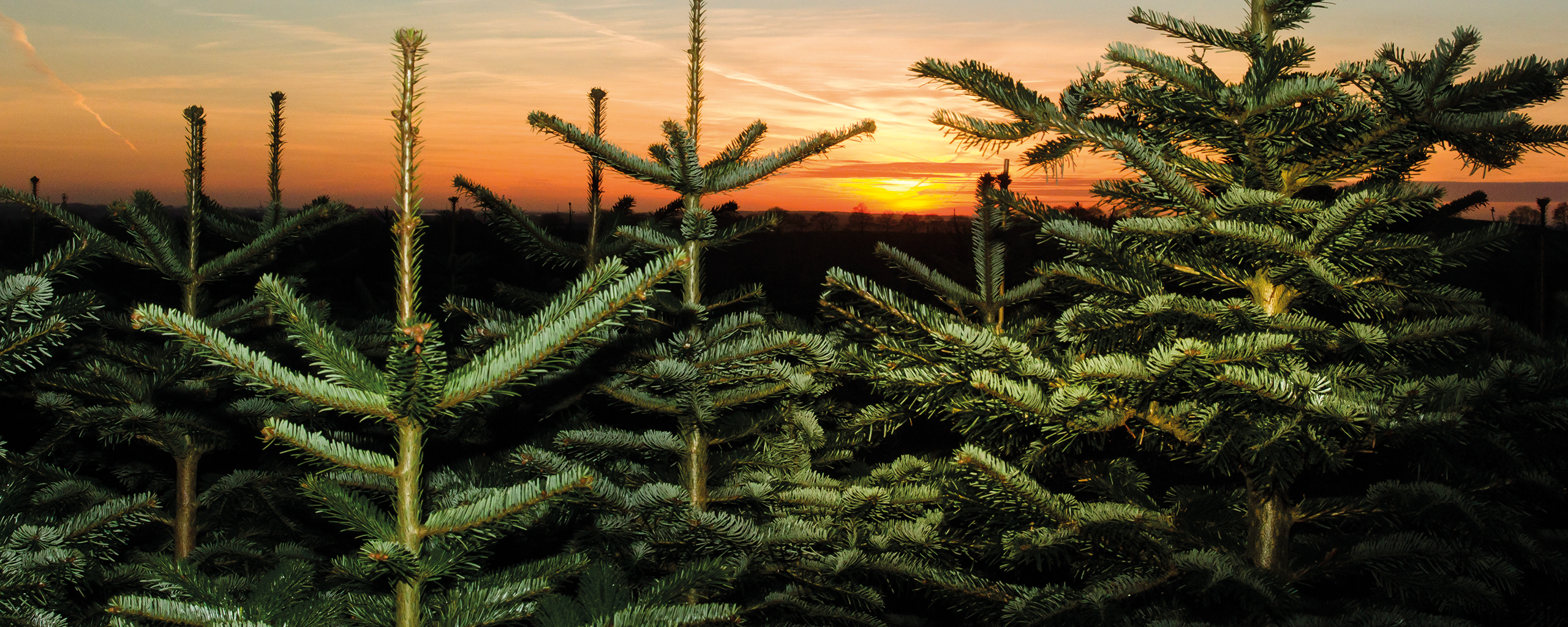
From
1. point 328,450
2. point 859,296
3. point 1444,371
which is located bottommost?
point 328,450

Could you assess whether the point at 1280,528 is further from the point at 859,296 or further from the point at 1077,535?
the point at 859,296

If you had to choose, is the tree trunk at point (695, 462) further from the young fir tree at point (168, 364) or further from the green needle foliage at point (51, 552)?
the young fir tree at point (168, 364)

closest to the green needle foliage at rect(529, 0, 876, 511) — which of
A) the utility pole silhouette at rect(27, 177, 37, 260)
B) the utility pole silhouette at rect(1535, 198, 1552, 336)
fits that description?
the utility pole silhouette at rect(27, 177, 37, 260)

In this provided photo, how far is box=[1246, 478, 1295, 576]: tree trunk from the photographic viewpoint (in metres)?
2.41

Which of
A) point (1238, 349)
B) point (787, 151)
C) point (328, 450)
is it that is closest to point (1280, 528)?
point (1238, 349)

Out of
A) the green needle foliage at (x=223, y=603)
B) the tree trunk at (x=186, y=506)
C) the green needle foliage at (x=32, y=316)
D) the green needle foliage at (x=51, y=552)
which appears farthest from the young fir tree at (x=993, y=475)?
the tree trunk at (x=186, y=506)

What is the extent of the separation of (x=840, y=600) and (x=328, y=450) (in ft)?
9.76

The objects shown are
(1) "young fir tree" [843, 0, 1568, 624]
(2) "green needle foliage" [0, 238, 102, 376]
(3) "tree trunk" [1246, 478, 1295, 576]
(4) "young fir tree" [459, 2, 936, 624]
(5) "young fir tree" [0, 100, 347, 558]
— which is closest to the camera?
(1) "young fir tree" [843, 0, 1568, 624]

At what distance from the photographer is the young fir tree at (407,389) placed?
1.56m

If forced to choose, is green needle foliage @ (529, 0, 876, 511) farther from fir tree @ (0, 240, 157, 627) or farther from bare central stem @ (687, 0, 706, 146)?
fir tree @ (0, 240, 157, 627)

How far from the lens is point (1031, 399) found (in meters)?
2.02

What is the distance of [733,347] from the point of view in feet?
10.9

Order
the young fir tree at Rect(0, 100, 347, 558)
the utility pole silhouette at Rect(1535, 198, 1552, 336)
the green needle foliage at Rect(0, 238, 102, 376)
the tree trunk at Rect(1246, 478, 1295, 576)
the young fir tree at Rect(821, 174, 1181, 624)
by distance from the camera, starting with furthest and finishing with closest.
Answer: the utility pole silhouette at Rect(1535, 198, 1552, 336) → the young fir tree at Rect(0, 100, 347, 558) → the tree trunk at Rect(1246, 478, 1295, 576) → the green needle foliage at Rect(0, 238, 102, 376) → the young fir tree at Rect(821, 174, 1181, 624)

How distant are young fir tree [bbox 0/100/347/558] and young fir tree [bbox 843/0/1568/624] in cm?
375
